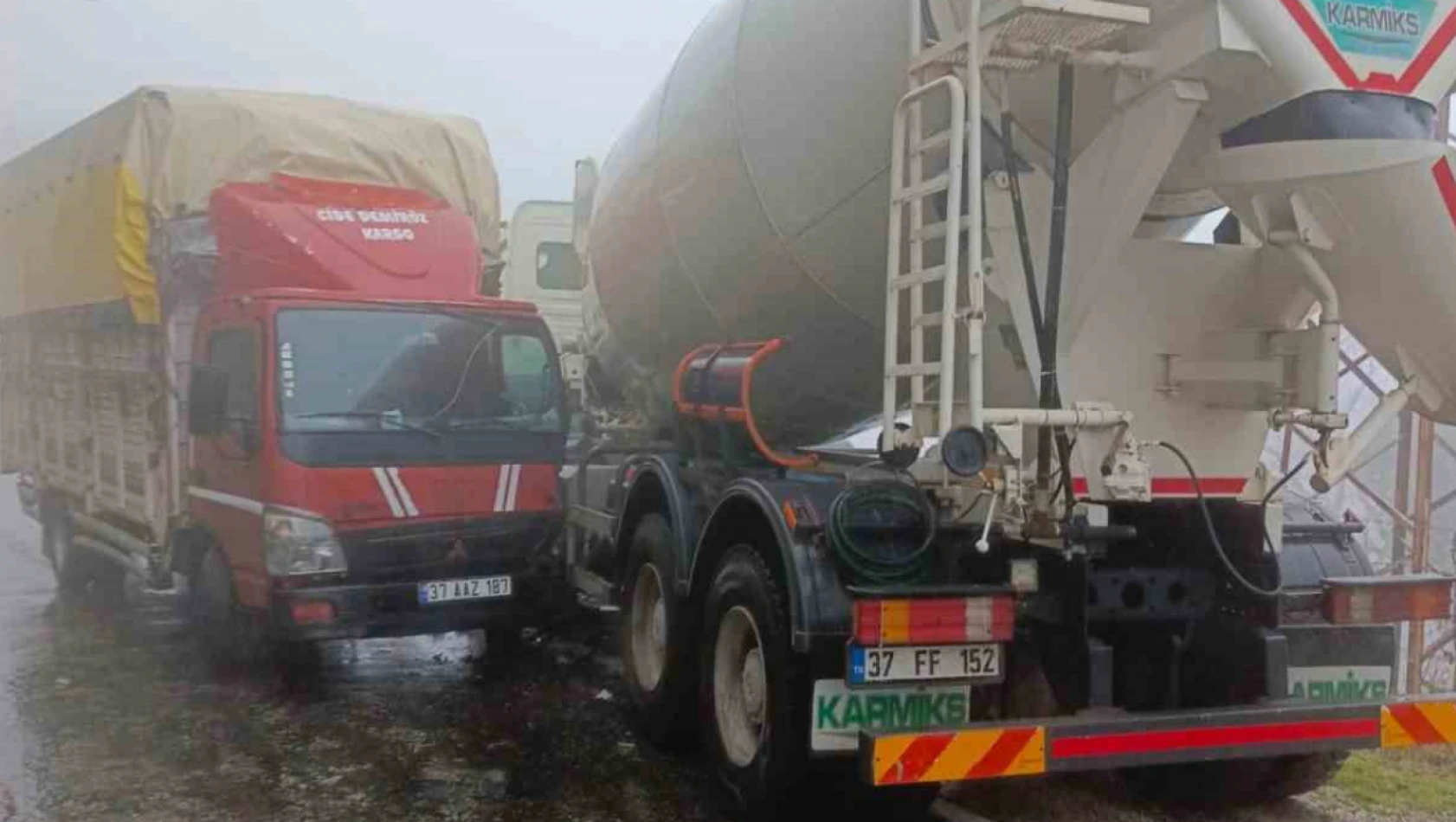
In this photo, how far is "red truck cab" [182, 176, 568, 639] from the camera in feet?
22.0

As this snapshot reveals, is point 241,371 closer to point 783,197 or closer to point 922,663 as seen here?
point 783,197

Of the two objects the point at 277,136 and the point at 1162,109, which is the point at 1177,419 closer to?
the point at 1162,109

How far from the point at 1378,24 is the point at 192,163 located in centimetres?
642

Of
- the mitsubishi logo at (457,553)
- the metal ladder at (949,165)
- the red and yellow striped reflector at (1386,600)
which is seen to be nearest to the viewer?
the metal ladder at (949,165)

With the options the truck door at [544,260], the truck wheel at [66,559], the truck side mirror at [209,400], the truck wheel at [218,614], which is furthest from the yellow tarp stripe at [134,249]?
Result: the truck door at [544,260]

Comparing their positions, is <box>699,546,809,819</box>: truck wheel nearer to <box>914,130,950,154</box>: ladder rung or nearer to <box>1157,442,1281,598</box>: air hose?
<box>1157,442,1281,598</box>: air hose

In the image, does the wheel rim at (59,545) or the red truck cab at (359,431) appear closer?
the red truck cab at (359,431)

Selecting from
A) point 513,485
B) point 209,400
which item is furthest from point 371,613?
point 209,400

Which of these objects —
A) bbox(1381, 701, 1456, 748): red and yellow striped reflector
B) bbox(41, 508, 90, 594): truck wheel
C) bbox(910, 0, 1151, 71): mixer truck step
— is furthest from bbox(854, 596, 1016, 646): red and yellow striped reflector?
bbox(41, 508, 90, 594): truck wheel

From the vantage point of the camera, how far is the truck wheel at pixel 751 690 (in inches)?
185

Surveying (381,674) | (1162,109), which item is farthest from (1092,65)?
(381,674)

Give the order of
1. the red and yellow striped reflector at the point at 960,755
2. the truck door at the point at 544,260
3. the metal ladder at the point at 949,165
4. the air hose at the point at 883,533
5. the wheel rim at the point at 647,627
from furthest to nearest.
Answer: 1. the truck door at the point at 544,260
2. the wheel rim at the point at 647,627
3. the air hose at the point at 883,533
4. the red and yellow striped reflector at the point at 960,755
5. the metal ladder at the point at 949,165

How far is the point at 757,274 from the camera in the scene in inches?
227

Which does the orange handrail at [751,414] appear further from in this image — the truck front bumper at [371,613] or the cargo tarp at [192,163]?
the cargo tarp at [192,163]
